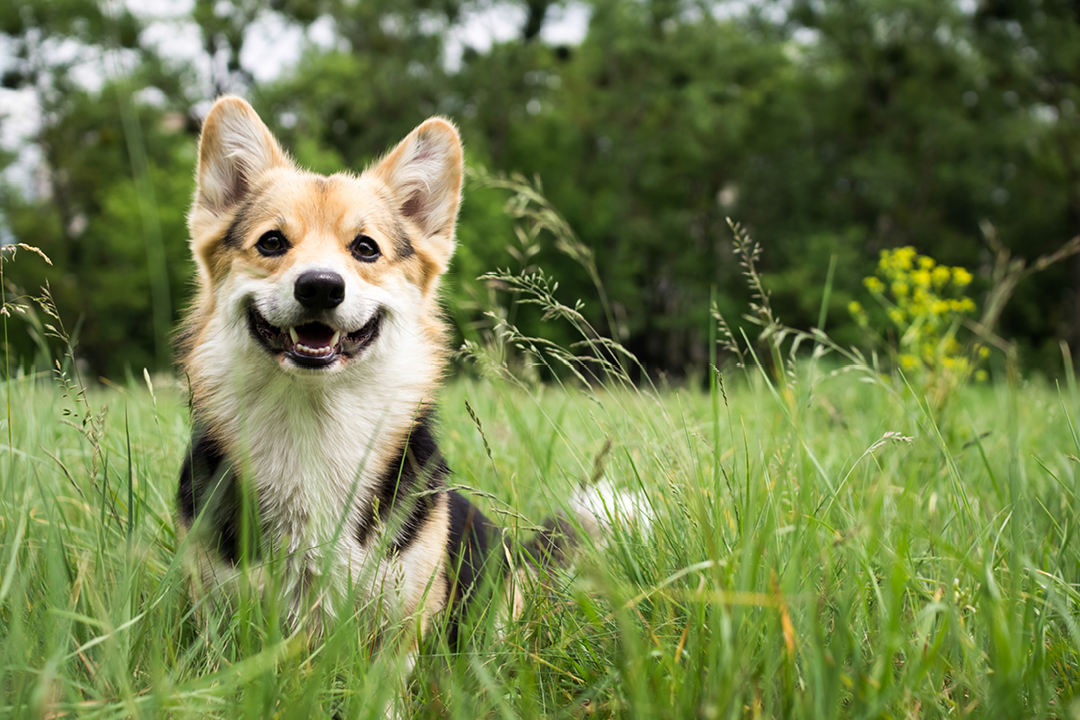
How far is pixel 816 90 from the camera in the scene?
2919 cm

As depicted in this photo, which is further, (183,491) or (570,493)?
(570,493)

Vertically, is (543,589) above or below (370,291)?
below

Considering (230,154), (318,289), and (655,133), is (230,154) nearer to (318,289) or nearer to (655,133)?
(318,289)

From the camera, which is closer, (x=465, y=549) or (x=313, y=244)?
(x=465, y=549)

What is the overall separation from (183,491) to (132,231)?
1042 inches

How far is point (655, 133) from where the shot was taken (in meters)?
28.5

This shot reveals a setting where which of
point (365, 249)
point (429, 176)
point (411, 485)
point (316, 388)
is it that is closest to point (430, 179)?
point (429, 176)

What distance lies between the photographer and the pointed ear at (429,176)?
9.84 ft

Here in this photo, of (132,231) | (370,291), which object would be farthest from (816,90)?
(370,291)

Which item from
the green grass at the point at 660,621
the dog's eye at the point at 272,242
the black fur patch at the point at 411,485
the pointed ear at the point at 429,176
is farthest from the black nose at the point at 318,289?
the pointed ear at the point at 429,176

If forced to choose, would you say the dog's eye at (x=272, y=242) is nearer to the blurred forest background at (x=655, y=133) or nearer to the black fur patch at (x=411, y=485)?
the black fur patch at (x=411, y=485)

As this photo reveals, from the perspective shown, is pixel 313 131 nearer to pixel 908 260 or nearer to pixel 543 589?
pixel 908 260

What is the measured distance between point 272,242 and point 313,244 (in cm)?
17

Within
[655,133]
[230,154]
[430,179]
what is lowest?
[655,133]
